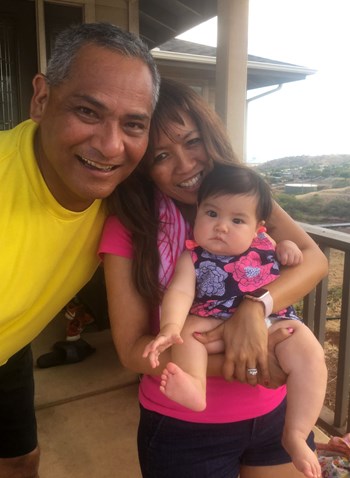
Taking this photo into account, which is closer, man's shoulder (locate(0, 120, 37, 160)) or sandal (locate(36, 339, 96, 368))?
man's shoulder (locate(0, 120, 37, 160))

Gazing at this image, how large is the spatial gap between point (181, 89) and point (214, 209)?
0.38 meters

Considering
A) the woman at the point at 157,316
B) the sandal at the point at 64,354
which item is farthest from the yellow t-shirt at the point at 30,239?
the sandal at the point at 64,354

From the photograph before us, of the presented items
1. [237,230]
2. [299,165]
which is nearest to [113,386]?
[237,230]

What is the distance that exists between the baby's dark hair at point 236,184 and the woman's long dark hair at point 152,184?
4cm

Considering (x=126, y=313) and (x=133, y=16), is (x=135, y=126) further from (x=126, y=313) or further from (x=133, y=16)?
(x=133, y=16)

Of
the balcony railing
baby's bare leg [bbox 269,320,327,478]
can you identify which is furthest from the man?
the balcony railing

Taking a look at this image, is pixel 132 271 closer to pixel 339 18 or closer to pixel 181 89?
pixel 181 89

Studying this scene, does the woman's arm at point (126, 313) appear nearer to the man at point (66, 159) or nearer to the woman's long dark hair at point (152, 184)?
the woman's long dark hair at point (152, 184)

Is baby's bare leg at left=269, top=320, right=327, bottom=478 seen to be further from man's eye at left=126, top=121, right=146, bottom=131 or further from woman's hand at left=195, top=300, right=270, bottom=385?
man's eye at left=126, top=121, right=146, bottom=131

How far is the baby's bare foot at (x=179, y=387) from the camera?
109 centimetres

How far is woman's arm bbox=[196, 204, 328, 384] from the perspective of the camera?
119 cm

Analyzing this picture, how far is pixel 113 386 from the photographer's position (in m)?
3.05

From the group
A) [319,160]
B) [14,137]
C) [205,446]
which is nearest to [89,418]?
[205,446]

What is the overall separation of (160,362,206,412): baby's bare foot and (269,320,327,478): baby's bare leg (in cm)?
27
